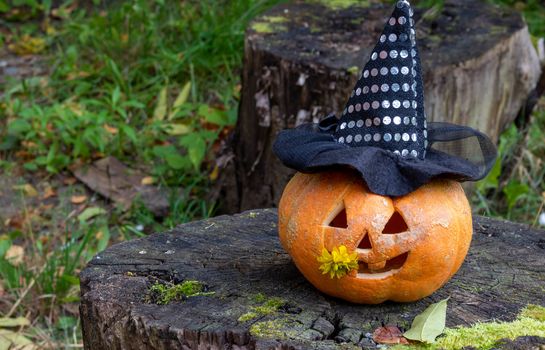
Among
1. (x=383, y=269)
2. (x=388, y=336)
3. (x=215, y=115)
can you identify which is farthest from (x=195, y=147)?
(x=388, y=336)

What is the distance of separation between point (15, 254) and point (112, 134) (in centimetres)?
126

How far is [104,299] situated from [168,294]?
0.56 ft

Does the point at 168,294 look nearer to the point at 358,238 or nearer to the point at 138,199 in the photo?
the point at 358,238

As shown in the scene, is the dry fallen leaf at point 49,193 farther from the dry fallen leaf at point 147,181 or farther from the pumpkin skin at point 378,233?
the pumpkin skin at point 378,233

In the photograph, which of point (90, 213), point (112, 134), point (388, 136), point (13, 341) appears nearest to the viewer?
point (388, 136)

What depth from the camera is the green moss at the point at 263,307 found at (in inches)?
87.6

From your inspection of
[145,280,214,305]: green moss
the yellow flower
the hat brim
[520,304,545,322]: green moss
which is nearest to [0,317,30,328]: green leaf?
[145,280,214,305]: green moss

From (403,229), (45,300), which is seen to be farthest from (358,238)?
(45,300)

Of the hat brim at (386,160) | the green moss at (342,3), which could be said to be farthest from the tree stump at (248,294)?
the green moss at (342,3)

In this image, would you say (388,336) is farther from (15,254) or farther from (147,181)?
(147,181)

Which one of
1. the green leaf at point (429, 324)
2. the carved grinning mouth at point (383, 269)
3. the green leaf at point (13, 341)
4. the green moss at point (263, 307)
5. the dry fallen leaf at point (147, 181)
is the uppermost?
the carved grinning mouth at point (383, 269)

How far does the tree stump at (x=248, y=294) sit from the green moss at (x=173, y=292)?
0.07ft

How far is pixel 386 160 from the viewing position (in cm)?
219

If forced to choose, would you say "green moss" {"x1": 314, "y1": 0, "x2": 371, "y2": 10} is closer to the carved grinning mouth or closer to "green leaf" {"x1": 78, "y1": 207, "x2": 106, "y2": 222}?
"green leaf" {"x1": 78, "y1": 207, "x2": 106, "y2": 222}
